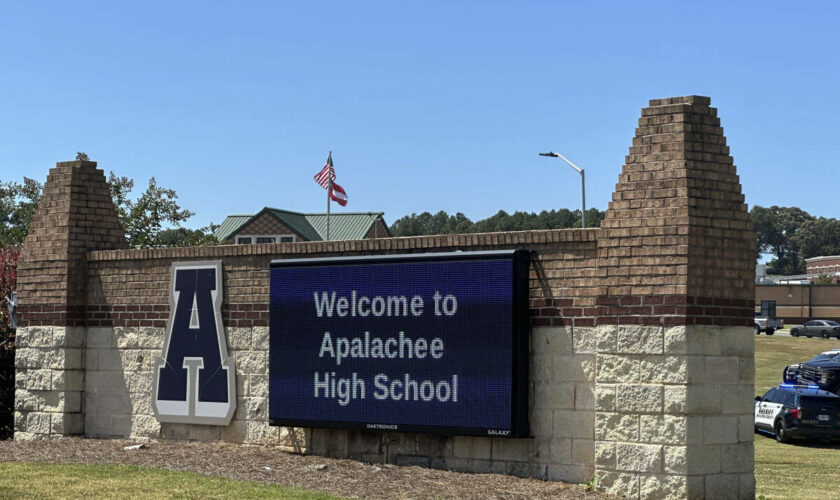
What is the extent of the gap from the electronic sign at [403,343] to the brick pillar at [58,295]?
417 cm

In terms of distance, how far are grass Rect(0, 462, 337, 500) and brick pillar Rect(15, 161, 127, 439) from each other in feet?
11.9

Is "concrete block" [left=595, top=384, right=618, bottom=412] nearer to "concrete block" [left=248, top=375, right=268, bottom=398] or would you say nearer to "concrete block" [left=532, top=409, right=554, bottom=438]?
"concrete block" [left=532, top=409, right=554, bottom=438]

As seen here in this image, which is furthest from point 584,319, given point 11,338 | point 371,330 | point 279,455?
point 11,338

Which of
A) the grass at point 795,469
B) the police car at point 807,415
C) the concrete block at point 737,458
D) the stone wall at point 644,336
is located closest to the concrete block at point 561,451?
the stone wall at point 644,336

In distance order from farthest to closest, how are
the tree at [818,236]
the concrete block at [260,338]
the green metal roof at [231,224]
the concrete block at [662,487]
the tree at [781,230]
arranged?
the tree at [781,230]
the tree at [818,236]
the green metal roof at [231,224]
the concrete block at [260,338]
the concrete block at [662,487]

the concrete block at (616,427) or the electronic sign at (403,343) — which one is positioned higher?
the electronic sign at (403,343)

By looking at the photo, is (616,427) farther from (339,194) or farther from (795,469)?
(339,194)

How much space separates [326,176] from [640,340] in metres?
37.4

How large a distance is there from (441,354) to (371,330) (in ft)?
3.60

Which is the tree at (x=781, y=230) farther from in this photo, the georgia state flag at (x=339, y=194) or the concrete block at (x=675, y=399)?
the concrete block at (x=675, y=399)

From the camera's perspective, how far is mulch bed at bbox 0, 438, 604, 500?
39.3 feet

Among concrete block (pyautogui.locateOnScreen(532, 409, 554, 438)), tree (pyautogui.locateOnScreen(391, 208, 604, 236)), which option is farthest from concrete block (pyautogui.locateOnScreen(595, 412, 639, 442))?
tree (pyautogui.locateOnScreen(391, 208, 604, 236))

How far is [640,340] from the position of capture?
11.8 meters

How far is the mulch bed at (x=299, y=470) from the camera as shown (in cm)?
1198
